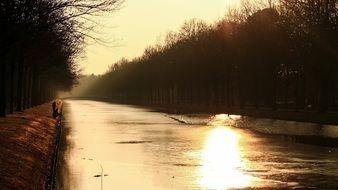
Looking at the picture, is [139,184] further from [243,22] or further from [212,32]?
[212,32]

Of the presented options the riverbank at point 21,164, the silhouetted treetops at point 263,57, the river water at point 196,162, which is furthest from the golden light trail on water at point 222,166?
the silhouetted treetops at point 263,57

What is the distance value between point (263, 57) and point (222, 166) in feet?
142

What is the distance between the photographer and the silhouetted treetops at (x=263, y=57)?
43.6 meters

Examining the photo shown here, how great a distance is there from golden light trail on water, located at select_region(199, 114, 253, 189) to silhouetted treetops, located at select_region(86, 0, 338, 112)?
16.6m

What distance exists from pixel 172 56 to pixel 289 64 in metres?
42.4

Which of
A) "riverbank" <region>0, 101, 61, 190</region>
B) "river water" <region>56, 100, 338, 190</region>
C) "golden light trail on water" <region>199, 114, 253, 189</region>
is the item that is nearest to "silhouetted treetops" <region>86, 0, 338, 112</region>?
"river water" <region>56, 100, 338, 190</region>

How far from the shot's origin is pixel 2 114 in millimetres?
30312

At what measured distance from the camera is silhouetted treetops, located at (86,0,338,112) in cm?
4356

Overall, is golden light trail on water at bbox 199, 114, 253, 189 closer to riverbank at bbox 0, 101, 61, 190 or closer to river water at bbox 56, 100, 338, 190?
river water at bbox 56, 100, 338, 190

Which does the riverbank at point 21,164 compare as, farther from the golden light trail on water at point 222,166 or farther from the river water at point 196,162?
the golden light trail on water at point 222,166

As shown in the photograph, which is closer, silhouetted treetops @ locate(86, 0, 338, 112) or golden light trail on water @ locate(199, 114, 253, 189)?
golden light trail on water @ locate(199, 114, 253, 189)

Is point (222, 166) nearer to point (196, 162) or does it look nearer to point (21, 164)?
point (196, 162)

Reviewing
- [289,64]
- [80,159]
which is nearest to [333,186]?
[80,159]

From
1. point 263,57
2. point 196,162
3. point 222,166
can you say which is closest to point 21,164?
point 222,166
